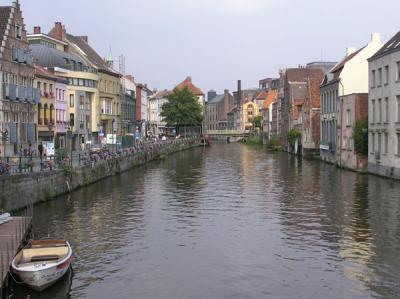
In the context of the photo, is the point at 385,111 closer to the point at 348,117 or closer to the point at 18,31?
the point at 348,117

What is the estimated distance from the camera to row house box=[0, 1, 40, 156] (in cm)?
4749

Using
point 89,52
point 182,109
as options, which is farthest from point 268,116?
point 89,52

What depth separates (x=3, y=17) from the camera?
161 ft

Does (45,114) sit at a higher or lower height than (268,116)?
lower

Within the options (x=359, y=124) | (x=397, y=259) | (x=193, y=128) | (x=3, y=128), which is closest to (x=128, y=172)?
(x=3, y=128)

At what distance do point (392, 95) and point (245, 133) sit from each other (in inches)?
4931

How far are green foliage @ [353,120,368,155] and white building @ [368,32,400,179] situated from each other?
1.63 meters

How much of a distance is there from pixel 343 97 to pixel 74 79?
34.6 meters

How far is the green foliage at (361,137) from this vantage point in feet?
178

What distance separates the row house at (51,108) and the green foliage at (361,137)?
2948cm

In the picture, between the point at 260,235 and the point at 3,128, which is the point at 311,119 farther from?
the point at 260,235

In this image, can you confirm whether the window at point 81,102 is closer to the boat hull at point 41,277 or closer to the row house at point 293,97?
the row house at point 293,97

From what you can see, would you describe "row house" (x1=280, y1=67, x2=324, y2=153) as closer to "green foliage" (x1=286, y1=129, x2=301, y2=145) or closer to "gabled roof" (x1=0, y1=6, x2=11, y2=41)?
"green foliage" (x1=286, y1=129, x2=301, y2=145)

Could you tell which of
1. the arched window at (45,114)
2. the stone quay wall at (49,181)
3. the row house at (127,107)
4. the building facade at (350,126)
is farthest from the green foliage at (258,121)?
the arched window at (45,114)
